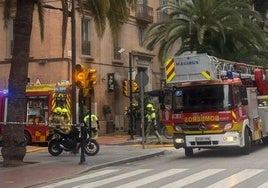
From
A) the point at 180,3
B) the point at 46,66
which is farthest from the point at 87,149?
the point at 180,3

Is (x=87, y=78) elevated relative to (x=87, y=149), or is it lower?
elevated

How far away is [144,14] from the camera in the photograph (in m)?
40.0

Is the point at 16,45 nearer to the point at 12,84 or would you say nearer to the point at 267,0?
the point at 12,84

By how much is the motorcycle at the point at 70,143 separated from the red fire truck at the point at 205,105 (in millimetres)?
2826

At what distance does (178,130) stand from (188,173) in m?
4.36

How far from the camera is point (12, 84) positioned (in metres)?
16.5

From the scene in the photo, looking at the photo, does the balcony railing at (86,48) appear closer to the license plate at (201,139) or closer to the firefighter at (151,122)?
the firefighter at (151,122)

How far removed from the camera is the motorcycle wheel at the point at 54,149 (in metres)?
19.2

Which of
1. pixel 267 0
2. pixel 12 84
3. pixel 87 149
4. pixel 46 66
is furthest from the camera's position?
pixel 267 0

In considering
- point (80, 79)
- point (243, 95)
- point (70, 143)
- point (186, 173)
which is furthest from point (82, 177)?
point (243, 95)

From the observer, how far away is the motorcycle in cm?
1877

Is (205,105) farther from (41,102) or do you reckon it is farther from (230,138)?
(41,102)

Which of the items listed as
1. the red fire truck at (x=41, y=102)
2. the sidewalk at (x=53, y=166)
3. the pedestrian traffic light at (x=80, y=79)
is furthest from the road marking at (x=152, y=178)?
the red fire truck at (x=41, y=102)

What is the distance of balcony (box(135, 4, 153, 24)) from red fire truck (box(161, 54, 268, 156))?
21.0m
